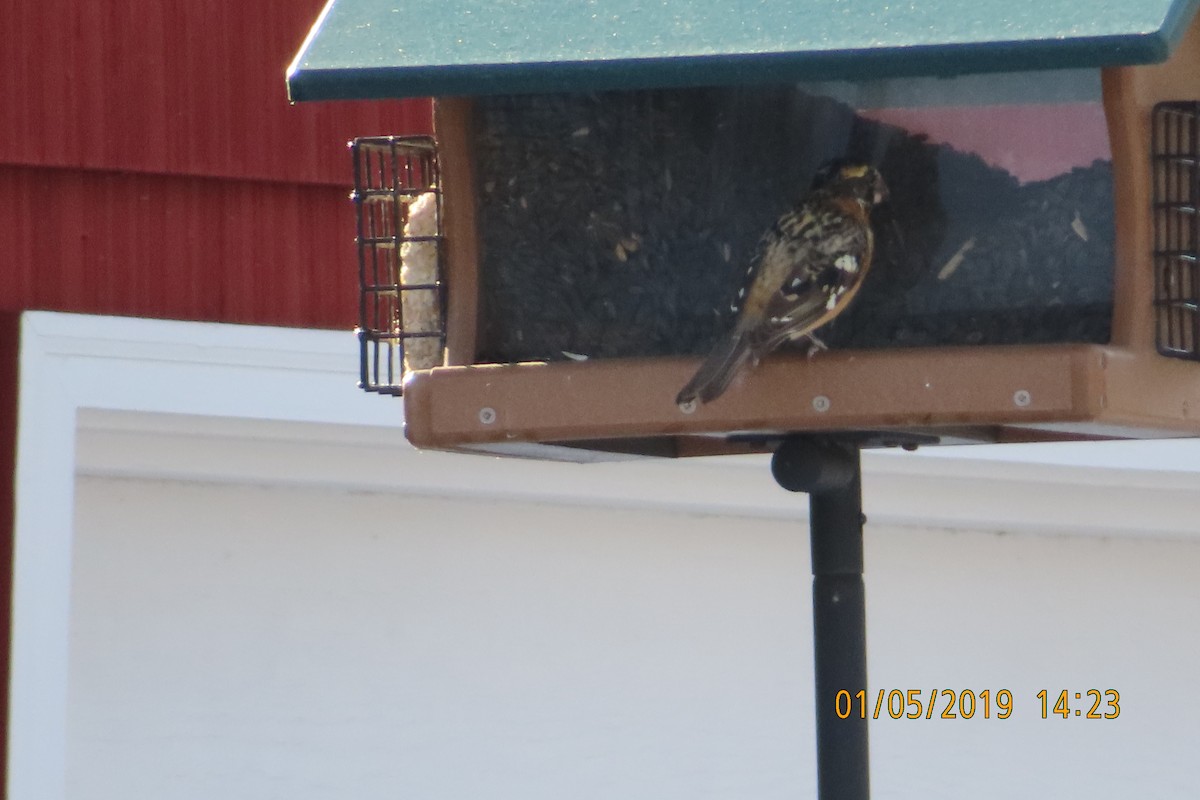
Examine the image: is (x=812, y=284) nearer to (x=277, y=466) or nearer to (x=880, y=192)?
(x=880, y=192)

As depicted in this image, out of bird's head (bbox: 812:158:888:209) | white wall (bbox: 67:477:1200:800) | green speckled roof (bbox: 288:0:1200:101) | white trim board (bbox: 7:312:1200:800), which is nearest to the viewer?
green speckled roof (bbox: 288:0:1200:101)

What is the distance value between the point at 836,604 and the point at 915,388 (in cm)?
32

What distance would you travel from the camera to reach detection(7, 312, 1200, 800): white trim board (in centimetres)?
419

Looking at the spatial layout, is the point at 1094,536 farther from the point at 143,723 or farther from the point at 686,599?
the point at 143,723

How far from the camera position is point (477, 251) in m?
2.84

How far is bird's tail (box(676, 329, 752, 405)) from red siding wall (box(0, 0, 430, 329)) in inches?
A: 87.8

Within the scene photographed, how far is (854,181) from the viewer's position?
2.56m

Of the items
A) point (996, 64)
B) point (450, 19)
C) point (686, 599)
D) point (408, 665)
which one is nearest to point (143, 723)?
point (408, 665)

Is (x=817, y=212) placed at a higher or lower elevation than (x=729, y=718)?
higher

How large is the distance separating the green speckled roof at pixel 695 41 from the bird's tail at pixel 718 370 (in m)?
0.35

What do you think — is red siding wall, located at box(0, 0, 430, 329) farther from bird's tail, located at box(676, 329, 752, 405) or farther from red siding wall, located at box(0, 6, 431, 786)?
bird's tail, located at box(676, 329, 752, 405)

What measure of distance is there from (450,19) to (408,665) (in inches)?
98.8

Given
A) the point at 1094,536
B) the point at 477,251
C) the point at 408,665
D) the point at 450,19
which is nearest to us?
the point at 450,19
